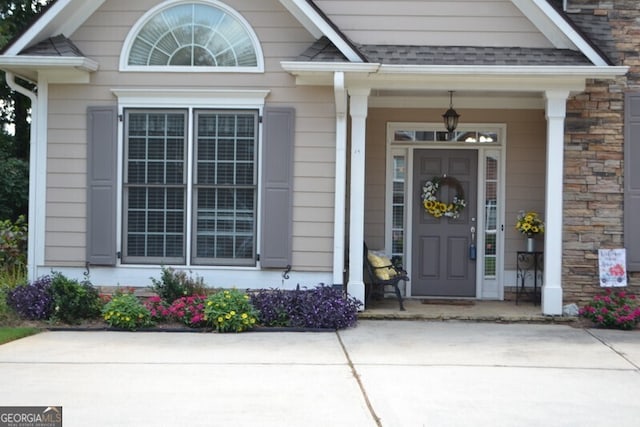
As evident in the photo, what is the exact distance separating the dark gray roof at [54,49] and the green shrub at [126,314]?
9.27 feet

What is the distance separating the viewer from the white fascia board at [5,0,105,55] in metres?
8.29

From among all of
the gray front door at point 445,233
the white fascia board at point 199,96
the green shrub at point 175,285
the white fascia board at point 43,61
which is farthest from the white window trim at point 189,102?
the gray front door at point 445,233

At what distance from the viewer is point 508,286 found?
9969mm

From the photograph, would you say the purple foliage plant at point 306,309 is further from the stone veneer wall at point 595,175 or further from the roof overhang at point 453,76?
the stone veneer wall at point 595,175

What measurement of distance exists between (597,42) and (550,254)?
8.48ft

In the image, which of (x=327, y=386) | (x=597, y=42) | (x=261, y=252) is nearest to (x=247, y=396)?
(x=327, y=386)

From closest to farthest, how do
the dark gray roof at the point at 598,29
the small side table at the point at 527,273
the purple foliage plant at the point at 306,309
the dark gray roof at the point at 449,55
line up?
1. the purple foliage plant at the point at 306,309
2. the dark gray roof at the point at 449,55
3. the dark gray roof at the point at 598,29
4. the small side table at the point at 527,273

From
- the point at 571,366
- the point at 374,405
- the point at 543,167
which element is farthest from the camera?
the point at 543,167

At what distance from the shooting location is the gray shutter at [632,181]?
8.79m

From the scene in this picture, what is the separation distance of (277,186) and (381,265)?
1.73m

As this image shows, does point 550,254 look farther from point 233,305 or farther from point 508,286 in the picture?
point 233,305

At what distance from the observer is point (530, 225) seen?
31.2ft

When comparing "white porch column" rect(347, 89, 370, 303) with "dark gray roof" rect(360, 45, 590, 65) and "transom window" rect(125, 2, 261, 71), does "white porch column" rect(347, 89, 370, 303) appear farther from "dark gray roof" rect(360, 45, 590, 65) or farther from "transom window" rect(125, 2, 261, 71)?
"transom window" rect(125, 2, 261, 71)

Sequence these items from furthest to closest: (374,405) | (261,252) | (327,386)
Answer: (261,252)
(327,386)
(374,405)
